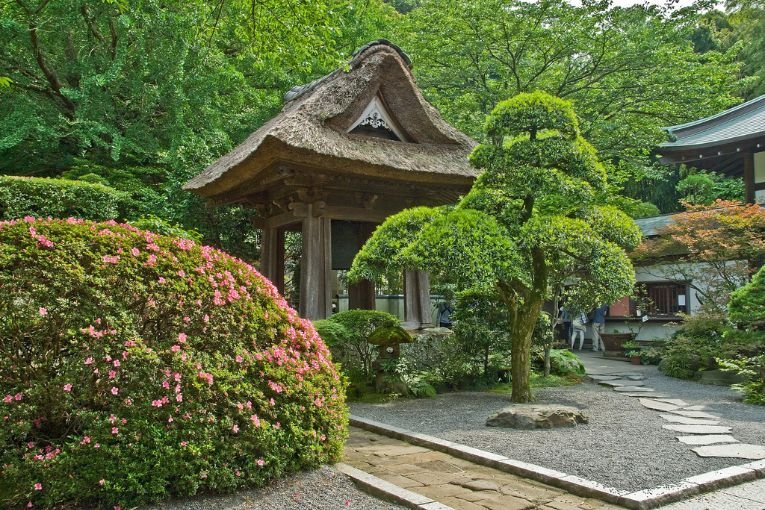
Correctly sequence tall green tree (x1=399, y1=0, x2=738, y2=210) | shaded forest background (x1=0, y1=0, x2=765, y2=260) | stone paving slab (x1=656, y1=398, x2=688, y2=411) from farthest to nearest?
tall green tree (x1=399, y1=0, x2=738, y2=210) < shaded forest background (x1=0, y1=0, x2=765, y2=260) < stone paving slab (x1=656, y1=398, x2=688, y2=411)

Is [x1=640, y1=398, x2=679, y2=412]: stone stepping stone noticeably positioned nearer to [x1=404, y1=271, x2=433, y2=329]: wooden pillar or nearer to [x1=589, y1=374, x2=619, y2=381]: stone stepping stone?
[x1=589, y1=374, x2=619, y2=381]: stone stepping stone

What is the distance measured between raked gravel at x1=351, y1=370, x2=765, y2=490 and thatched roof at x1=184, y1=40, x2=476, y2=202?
3656 millimetres

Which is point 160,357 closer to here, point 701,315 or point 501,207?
point 501,207

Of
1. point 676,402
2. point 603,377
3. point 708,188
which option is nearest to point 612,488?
point 676,402

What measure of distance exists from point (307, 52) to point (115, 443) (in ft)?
21.8

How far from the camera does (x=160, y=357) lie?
11.5 ft

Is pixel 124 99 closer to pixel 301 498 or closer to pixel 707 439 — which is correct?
pixel 301 498

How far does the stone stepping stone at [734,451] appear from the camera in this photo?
195 inches

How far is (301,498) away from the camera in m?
3.63

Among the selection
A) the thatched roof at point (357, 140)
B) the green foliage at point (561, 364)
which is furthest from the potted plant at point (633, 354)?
the thatched roof at point (357, 140)

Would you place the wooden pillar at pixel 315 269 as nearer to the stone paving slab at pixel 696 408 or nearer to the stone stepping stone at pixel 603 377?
the stone stepping stone at pixel 603 377

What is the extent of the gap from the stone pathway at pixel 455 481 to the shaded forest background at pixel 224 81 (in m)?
8.67

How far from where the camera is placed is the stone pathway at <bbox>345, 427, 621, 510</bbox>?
12.7ft

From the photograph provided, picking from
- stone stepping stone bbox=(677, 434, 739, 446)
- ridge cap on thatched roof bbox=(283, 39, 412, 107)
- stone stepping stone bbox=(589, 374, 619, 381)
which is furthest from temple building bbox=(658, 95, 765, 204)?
stone stepping stone bbox=(677, 434, 739, 446)
